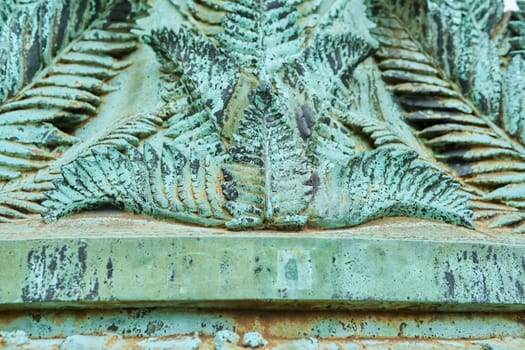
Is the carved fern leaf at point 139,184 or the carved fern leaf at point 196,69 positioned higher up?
the carved fern leaf at point 196,69

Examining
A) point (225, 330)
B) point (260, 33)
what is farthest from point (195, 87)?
point (225, 330)

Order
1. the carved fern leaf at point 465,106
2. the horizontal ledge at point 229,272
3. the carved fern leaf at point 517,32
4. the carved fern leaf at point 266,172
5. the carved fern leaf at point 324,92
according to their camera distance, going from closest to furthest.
→ the horizontal ledge at point 229,272, the carved fern leaf at point 266,172, the carved fern leaf at point 324,92, the carved fern leaf at point 465,106, the carved fern leaf at point 517,32

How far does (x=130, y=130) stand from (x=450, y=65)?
1019mm

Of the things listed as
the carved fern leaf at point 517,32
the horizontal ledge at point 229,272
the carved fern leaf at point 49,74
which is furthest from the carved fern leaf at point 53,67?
the carved fern leaf at point 517,32

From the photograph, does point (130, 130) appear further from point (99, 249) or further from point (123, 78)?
point (99, 249)

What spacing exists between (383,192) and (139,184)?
60 centimetres

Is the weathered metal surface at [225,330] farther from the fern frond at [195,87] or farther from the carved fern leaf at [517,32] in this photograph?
the carved fern leaf at [517,32]

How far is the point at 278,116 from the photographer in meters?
1.76

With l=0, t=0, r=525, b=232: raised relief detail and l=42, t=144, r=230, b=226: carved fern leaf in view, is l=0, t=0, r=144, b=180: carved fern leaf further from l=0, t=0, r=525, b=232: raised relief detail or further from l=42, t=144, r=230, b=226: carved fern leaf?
l=42, t=144, r=230, b=226: carved fern leaf

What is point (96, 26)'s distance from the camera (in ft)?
7.18

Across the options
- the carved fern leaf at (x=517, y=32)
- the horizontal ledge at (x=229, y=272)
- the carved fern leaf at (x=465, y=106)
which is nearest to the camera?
the horizontal ledge at (x=229, y=272)

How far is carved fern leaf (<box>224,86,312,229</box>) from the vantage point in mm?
1600

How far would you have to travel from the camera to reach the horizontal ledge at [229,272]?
57.2 inches

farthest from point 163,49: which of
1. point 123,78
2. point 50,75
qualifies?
point 50,75
